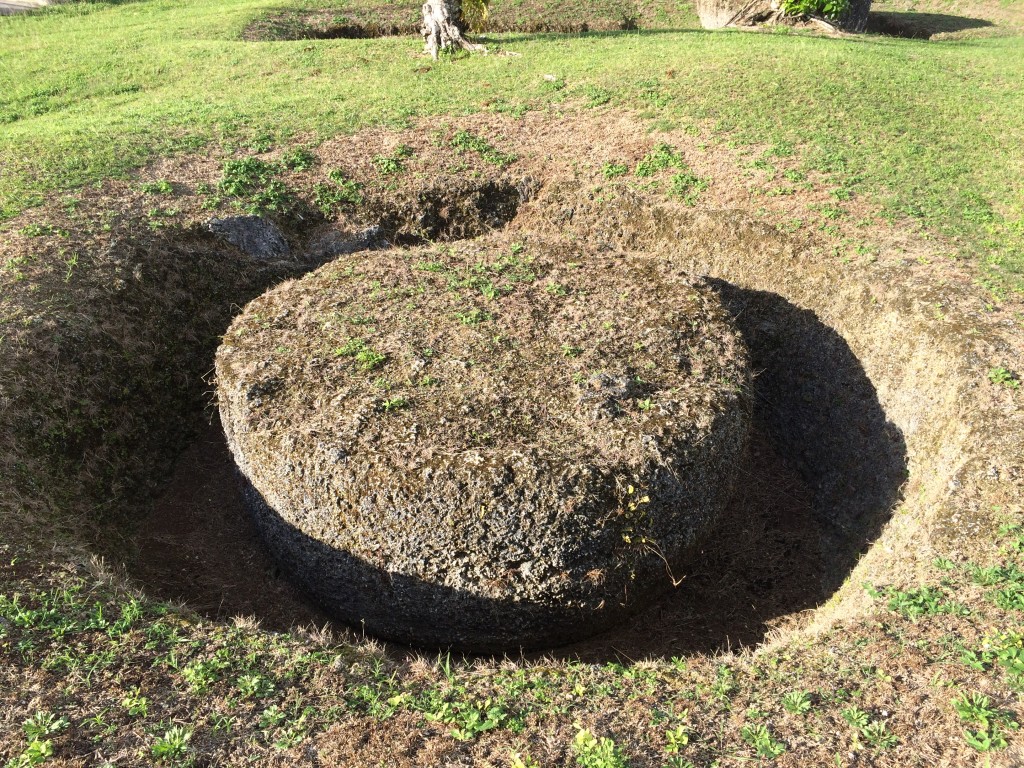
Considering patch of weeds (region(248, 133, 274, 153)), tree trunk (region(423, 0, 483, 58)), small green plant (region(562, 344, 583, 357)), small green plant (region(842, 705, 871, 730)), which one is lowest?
small green plant (region(842, 705, 871, 730))

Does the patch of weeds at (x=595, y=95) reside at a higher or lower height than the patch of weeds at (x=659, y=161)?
higher

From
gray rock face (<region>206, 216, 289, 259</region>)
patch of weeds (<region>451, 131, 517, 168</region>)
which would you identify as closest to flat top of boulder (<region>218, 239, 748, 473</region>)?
gray rock face (<region>206, 216, 289, 259</region>)

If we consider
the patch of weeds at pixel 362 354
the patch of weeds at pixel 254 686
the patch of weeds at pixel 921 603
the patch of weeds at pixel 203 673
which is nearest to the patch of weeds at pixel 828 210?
the patch of weeds at pixel 921 603

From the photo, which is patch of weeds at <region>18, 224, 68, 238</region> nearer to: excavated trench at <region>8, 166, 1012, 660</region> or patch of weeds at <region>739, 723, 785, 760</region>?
excavated trench at <region>8, 166, 1012, 660</region>

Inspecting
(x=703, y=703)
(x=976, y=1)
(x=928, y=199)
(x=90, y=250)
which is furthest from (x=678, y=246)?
(x=976, y=1)

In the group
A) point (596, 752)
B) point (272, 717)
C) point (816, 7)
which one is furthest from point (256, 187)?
point (816, 7)

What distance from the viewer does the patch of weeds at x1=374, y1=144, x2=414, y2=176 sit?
11.1m

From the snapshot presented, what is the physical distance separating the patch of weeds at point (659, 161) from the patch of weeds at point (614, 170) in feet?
0.57

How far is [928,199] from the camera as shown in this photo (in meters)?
10.1

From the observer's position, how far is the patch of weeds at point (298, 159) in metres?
11.0

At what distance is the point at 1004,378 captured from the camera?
6.99m

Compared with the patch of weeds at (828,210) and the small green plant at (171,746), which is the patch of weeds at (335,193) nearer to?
the patch of weeds at (828,210)

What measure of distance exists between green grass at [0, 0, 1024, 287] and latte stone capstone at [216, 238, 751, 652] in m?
4.88

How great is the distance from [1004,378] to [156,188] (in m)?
11.1
